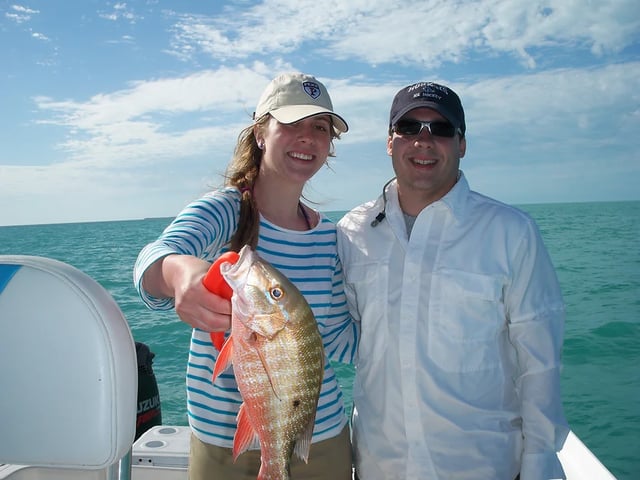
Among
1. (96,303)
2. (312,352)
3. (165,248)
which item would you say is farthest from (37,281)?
(312,352)

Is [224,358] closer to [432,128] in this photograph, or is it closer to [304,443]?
[304,443]

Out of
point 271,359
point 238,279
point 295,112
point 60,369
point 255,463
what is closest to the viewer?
point 238,279

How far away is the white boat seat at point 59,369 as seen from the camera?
6.13ft

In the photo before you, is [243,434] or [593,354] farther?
[593,354]

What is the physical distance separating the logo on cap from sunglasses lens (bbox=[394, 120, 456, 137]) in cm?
56

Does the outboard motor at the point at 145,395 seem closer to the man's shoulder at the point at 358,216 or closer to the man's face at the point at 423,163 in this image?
the man's shoulder at the point at 358,216

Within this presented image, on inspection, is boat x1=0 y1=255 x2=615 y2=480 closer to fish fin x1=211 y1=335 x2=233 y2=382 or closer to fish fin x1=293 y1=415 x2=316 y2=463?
fish fin x1=211 y1=335 x2=233 y2=382

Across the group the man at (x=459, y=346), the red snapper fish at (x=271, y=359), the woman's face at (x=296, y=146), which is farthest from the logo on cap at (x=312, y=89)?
the red snapper fish at (x=271, y=359)

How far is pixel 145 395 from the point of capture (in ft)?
14.7

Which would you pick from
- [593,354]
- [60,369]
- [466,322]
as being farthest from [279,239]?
[593,354]

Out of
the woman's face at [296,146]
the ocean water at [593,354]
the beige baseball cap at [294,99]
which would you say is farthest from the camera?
the ocean water at [593,354]

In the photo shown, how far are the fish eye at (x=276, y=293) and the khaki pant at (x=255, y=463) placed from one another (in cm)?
124

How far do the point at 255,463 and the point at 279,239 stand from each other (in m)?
1.12

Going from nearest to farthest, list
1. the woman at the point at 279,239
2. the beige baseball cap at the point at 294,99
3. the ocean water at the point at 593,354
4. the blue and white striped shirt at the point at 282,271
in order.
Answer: the blue and white striped shirt at the point at 282,271 < the woman at the point at 279,239 < the beige baseball cap at the point at 294,99 < the ocean water at the point at 593,354
